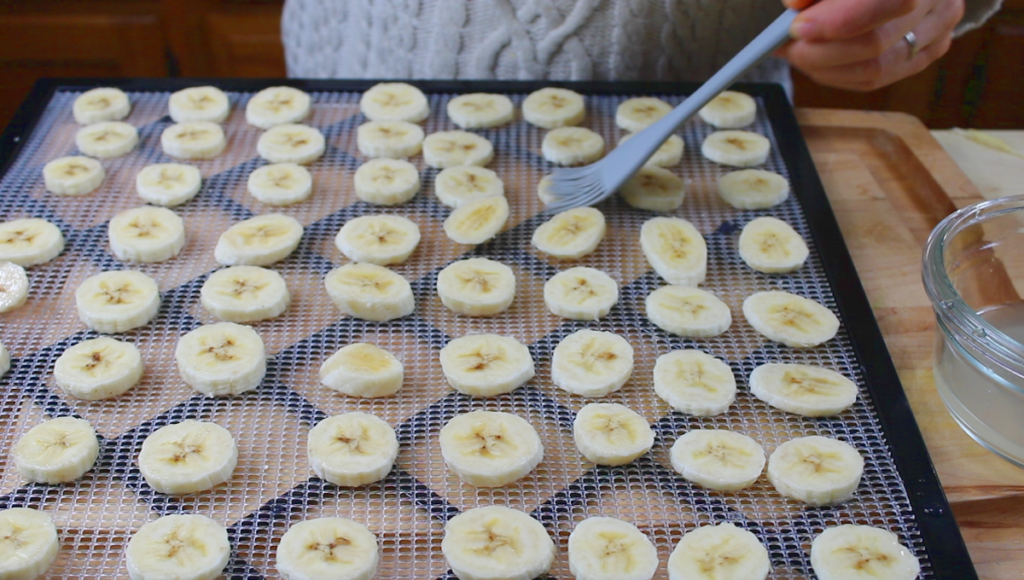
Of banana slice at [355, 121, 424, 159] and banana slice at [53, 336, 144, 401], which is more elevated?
banana slice at [355, 121, 424, 159]

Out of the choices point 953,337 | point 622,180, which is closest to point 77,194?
point 622,180

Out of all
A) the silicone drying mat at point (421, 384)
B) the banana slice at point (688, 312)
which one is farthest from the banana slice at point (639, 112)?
the banana slice at point (688, 312)

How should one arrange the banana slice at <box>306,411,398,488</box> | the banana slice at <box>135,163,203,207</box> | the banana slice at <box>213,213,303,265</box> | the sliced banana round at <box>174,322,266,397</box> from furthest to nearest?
the banana slice at <box>135,163,203,207</box> → the banana slice at <box>213,213,303,265</box> → the sliced banana round at <box>174,322,266,397</box> → the banana slice at <box>306,411,398,488</box>

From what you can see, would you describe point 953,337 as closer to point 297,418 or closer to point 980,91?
point 297,418

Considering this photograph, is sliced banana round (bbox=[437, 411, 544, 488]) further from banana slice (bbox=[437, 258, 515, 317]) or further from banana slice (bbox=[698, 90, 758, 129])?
banana slice (bbox=[698, 90, 758, 129])

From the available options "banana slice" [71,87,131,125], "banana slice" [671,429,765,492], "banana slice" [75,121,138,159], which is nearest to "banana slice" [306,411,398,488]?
"banana slice" [671,429,765,492]

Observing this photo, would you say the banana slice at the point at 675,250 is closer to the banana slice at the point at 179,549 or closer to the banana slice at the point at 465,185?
the banana slice at the point at 465,185
